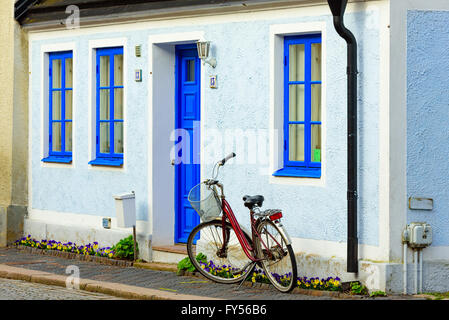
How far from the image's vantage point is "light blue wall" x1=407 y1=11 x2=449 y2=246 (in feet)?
33.9

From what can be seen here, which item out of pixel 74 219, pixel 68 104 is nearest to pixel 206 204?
pixel 74 219

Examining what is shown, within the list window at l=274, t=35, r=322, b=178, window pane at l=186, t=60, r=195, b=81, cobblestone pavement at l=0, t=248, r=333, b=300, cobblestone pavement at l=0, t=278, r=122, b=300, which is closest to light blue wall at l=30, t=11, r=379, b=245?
window at l=274, t=35, r=322, b=178

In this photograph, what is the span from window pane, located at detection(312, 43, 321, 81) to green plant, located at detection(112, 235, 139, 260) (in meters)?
3.68

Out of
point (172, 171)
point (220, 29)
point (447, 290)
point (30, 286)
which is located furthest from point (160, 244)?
point (447, 290)

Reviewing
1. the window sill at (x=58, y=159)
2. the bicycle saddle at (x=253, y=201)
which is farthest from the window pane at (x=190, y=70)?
the bicycle saddle at (x=253, y=201)

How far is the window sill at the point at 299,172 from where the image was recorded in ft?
36.1

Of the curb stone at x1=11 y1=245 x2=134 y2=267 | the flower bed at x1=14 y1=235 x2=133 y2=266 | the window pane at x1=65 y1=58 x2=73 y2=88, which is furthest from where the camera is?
the window pane at x1=65 y1=58 x2=73 y2=88

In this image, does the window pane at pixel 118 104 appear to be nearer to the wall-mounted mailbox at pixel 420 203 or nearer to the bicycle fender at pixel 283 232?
the bicycle fender at pixel 283 232

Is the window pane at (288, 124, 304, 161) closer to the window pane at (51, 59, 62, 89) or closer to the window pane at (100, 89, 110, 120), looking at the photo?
the window pane at (100, 89, 110, 120)

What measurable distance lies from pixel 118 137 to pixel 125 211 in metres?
1.38

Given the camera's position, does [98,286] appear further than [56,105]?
No

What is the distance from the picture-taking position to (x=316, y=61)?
36.6ft

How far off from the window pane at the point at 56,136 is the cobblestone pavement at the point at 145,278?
5.79 ft

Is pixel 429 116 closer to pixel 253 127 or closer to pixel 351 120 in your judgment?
pixel 351 120
